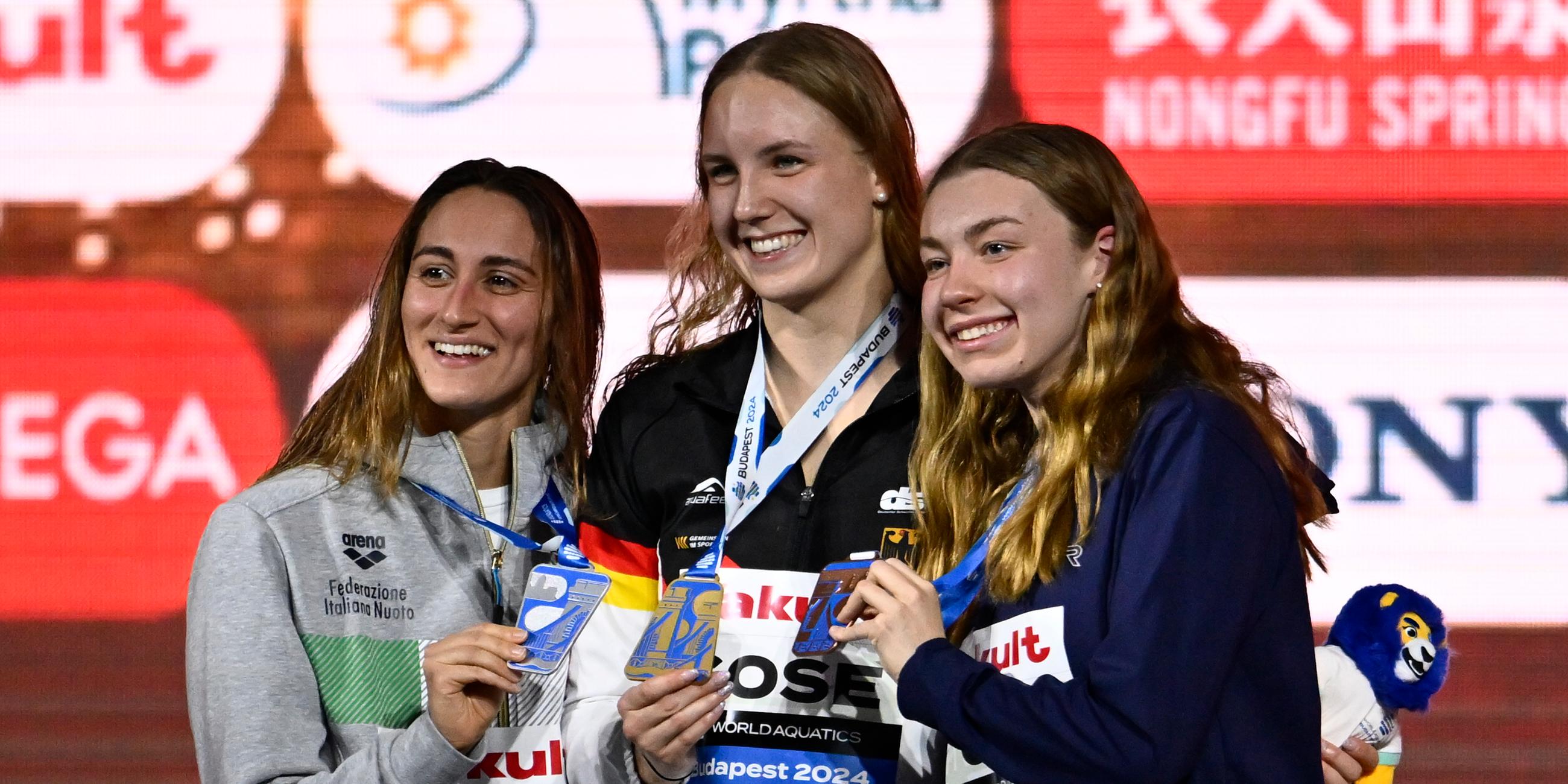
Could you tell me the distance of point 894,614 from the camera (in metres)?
1.85

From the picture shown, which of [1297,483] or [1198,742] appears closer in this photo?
[1198,742]

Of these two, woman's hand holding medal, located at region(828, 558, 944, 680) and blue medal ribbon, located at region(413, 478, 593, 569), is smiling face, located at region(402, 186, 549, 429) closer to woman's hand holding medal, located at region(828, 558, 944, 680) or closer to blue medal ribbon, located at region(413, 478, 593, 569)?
blue medal ribbon, located at region(413, 478, 593, 569)

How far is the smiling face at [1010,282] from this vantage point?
6.33ft

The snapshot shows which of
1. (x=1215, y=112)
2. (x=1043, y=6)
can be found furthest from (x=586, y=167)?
(x=1215, y=112)

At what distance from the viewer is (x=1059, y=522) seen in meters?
1.86

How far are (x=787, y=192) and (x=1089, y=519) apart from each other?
29.6 inches

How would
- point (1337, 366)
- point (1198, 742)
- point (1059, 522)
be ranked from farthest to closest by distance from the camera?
point (1337, 366)
point (1059, 522)
point (1198, 742)

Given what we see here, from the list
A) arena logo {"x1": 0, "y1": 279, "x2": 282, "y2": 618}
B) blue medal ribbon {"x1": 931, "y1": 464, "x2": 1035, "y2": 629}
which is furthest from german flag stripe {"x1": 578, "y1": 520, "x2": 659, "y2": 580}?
arena logo {"x1": 0, "y1": 279, "x2": 282, "y2": 618}

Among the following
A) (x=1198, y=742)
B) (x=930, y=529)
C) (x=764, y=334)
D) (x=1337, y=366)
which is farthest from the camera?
(x=1337, y=366)

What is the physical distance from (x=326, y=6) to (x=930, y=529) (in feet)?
8.99

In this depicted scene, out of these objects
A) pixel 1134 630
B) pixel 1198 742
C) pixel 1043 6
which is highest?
pixel 1043 6

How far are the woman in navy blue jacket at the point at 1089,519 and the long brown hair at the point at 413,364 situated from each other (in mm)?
706

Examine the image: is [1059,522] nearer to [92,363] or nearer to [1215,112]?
[1215,112]

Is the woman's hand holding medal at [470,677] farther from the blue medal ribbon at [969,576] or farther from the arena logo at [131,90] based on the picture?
the arena logo at [131,90]
